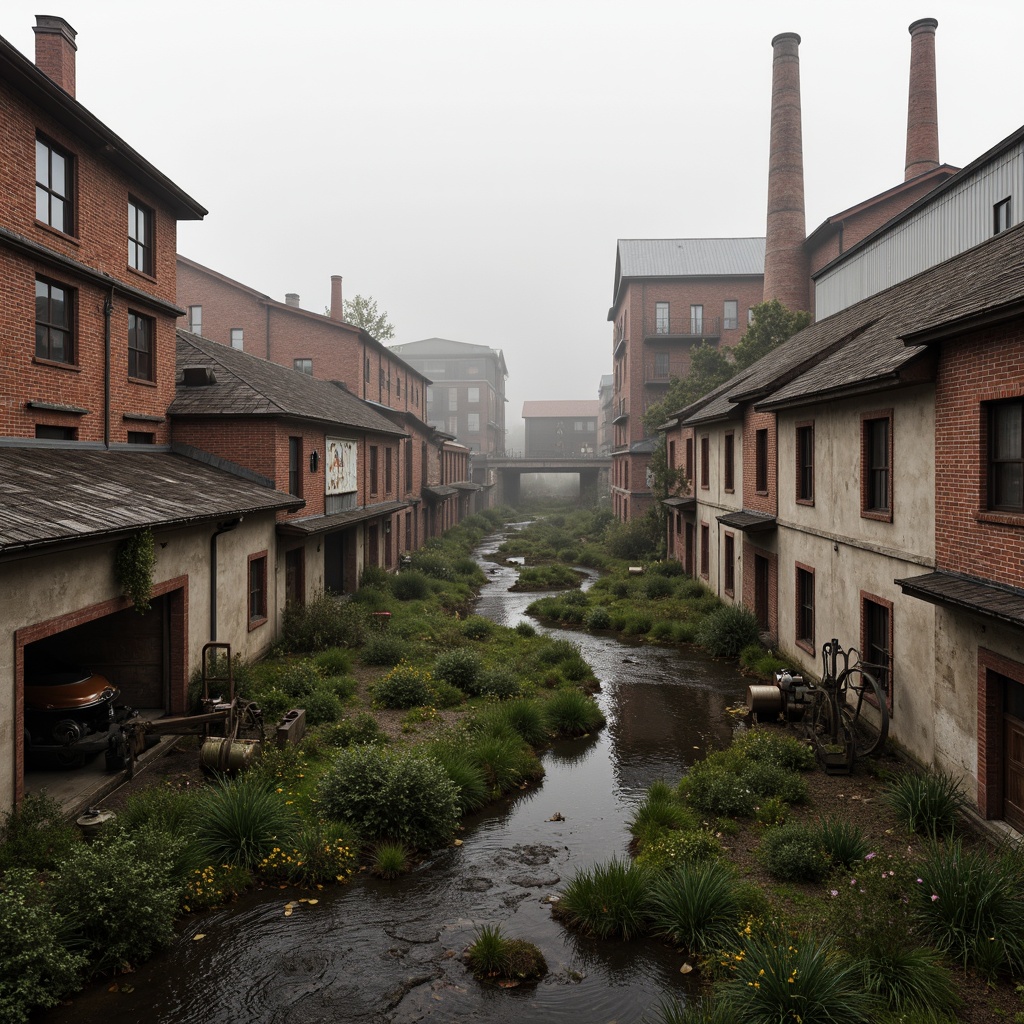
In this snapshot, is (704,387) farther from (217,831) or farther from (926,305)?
(217,831)

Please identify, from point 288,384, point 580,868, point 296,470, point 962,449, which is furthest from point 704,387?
→ point 580,868

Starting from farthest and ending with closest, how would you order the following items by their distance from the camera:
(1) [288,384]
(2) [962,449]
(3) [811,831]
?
(1) [288,384] → (2) [962,449] → (3) [811,831]

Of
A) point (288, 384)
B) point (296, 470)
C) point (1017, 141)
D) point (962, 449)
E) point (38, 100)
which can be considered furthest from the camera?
point (288, 384)

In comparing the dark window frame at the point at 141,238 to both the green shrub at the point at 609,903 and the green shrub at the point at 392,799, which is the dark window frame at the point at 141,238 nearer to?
the green shrub at the point at 392,799

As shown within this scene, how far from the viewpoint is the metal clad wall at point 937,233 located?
537 inches

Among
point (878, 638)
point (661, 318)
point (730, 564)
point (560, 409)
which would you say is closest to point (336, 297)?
point (661, 318)

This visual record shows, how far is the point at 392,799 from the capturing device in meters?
9.30

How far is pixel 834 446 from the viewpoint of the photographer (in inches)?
549

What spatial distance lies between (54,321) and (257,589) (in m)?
6.31

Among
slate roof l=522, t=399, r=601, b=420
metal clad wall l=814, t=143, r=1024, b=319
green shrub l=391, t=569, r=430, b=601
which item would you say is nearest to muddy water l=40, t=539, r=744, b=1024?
metal clad wall l=814, t=143, r=1024, b=319

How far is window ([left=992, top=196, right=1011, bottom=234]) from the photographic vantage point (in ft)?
44.7

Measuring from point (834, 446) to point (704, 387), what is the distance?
22.9 m

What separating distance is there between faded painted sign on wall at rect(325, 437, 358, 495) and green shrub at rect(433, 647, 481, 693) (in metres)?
7.02

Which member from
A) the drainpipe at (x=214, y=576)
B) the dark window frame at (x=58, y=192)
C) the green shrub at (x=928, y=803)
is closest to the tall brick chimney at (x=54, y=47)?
the dark window frame at (x=58, y=192)
